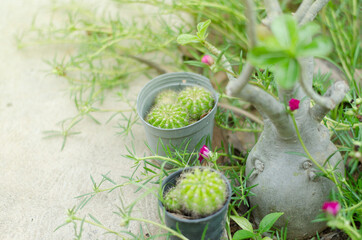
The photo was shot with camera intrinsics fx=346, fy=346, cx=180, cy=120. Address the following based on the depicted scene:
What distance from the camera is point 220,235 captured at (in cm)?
117

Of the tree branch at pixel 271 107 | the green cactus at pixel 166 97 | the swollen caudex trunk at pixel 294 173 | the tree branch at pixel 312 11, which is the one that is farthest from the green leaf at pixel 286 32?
the green cactus at pixel 166 97

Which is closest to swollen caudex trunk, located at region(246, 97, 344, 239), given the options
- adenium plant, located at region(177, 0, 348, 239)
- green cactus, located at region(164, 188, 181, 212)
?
adenium plant, located at region(177, 0, 348, 239)

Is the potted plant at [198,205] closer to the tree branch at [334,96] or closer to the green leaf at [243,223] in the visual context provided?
the green leaf at [243,223]

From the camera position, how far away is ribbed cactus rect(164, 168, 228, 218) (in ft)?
3.39

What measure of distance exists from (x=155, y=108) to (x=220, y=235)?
2.06 feet

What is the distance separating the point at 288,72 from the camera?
2.49 ft

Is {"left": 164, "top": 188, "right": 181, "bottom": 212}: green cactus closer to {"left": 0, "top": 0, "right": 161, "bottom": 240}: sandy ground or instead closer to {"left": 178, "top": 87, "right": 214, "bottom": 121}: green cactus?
{"left": 0, "top": 0, "right": 161, "bottom": 240}: sandy ground

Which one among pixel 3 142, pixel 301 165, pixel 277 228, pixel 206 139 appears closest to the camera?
pixel 301 165

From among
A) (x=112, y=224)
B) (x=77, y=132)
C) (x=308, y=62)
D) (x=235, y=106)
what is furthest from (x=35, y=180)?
(x=308, y=62)

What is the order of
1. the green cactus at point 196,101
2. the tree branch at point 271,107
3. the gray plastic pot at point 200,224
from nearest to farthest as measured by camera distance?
the tree branch at point 271,107 → the gray plastic pot at point 200,224 → the green cactus at point 196,101

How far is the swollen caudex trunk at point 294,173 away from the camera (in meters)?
1.20

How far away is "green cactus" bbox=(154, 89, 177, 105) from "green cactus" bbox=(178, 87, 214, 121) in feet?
0.20

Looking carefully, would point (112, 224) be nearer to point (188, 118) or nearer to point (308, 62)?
point (188, 118)

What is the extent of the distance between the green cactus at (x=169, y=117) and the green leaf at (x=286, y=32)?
728 mm
